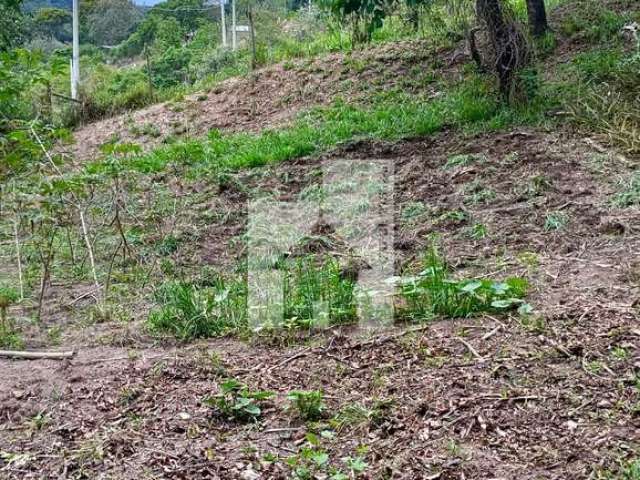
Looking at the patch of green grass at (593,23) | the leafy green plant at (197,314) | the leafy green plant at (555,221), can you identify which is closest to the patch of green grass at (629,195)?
the leafy green plant at (555,221)

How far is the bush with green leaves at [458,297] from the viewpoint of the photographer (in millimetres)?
2807

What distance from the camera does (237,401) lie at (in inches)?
91.1

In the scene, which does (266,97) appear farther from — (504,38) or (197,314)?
(197,314)

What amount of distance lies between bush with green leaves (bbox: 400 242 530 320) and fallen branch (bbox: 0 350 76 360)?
1.31 meters

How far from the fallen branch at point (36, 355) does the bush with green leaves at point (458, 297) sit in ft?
4.29

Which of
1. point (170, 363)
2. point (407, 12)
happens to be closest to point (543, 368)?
point (170, 363)

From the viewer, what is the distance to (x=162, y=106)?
388 inches

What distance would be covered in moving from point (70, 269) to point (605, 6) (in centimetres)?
658

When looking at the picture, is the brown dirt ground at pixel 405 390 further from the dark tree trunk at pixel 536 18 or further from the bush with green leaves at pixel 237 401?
the dark tree trunk at pixel 536 18

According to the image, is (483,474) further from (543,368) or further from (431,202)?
(431,202)

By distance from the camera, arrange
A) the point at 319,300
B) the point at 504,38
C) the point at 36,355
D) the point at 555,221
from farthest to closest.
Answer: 1. the point at 504,38
2. the point at 555,221
3. the point at 319,300
4. the point at 36,355

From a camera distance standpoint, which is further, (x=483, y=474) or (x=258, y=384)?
(x=258, y=384)

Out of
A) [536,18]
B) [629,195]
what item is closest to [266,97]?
[536,18]

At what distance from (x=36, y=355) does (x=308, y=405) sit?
122cm
